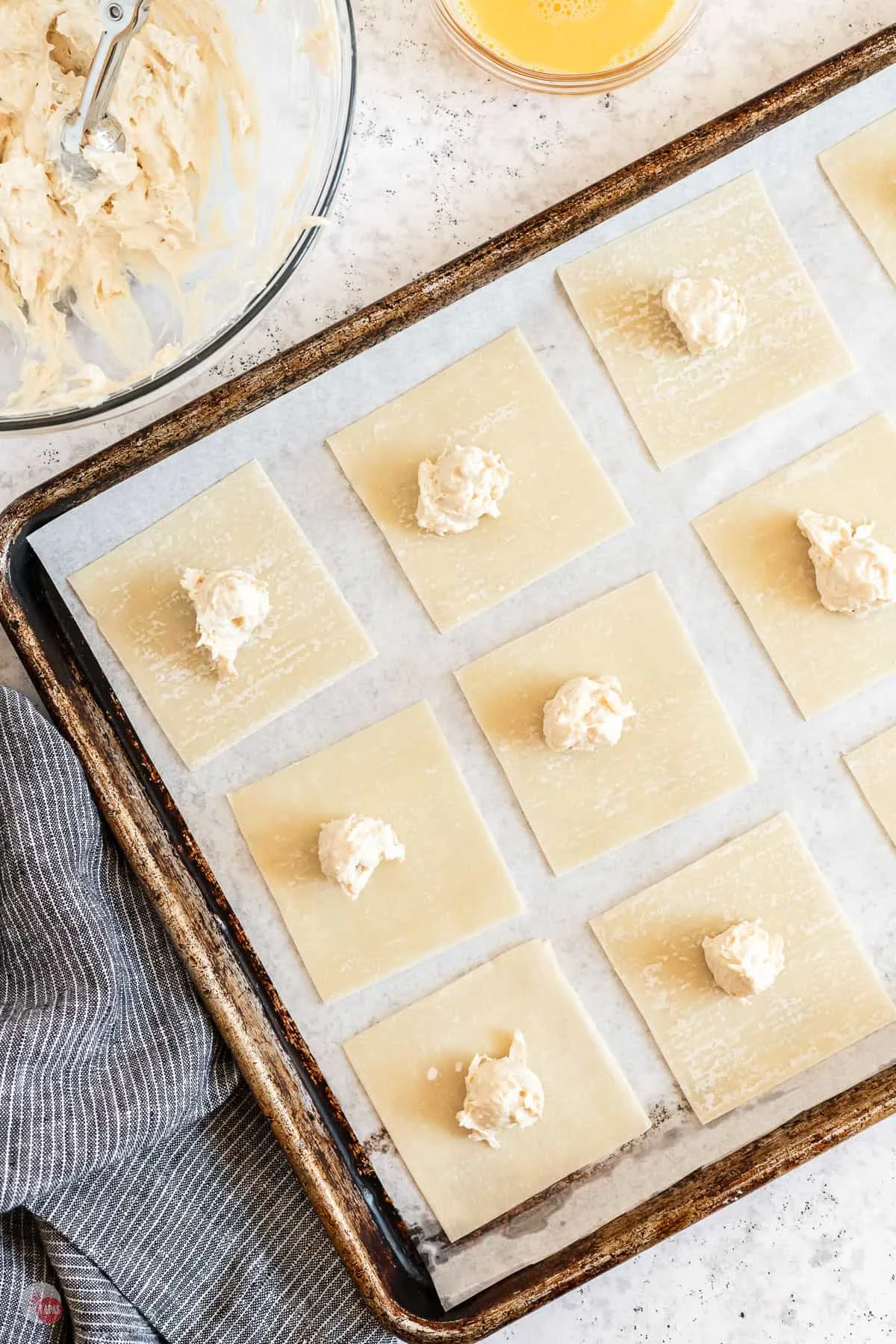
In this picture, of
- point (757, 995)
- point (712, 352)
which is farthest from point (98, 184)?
point (757, 995)

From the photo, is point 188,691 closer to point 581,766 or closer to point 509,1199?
point 581,766

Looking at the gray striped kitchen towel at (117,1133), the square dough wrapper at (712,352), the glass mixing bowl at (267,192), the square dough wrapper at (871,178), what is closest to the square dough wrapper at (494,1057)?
the gray striped kitchen towel at (117,1133)

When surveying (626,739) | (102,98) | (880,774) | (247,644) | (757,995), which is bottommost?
(757,995)

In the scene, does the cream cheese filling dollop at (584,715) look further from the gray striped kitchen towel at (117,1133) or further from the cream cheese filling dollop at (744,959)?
the gray striped kitchen towel at (117,1133)

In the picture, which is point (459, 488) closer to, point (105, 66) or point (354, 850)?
point (354, 850)

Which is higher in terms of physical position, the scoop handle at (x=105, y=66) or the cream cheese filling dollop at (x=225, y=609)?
the scoop handle at (x=105, y=66)

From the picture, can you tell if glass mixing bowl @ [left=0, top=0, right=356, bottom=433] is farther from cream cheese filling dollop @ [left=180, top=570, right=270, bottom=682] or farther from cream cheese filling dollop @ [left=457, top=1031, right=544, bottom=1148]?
cream cheese filling dollop @ [left=457, top=1031, right=544, bottom=1148]
